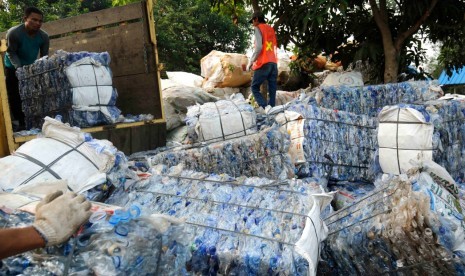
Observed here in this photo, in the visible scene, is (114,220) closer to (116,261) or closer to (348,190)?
(116,261)

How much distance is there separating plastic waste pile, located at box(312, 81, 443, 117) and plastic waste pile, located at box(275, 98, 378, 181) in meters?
0.85

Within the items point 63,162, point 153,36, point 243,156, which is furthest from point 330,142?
point 63,162

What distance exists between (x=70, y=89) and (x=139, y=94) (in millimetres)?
1004

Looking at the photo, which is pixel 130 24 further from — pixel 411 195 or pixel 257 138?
pixel 411 195

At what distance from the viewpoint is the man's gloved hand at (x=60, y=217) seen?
1.60 m

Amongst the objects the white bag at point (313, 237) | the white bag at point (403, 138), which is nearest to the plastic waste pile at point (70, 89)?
the white bag at point (313, 237)

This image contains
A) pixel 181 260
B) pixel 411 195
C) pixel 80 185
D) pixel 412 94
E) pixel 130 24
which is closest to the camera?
pixel 181 260

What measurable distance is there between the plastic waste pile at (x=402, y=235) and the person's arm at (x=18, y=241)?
2.07 meters

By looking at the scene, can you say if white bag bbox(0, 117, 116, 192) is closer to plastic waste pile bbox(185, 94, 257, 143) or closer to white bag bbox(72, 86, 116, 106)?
white bag bbox(72, 86, 116, 106)

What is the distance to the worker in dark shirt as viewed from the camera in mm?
5426

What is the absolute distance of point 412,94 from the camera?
6.71m

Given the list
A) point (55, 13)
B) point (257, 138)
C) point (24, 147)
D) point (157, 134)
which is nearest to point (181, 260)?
point (24, 147)

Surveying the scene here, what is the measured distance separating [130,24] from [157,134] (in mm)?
1437

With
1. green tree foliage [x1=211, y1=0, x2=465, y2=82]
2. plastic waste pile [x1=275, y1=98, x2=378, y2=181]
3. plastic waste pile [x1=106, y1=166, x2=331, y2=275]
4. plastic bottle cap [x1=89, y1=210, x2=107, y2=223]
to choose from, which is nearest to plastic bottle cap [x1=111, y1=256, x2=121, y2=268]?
plastic bottle cap [x1=89, y1=210, x2=107, y2=223]
